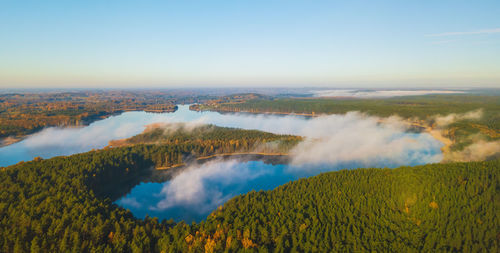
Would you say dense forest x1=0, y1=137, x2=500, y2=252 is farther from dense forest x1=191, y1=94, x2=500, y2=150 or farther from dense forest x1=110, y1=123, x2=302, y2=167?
dense forest x1=191, y1=94, x2=500, y2=150

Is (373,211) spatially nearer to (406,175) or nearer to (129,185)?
(406,175)

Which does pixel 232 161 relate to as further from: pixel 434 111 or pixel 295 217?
pixel 434 111

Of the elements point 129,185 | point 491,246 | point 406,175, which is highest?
point 406,175

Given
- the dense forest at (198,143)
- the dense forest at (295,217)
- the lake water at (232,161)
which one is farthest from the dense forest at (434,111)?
the dense forest at (198,143)

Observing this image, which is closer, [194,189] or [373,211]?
[373,211]

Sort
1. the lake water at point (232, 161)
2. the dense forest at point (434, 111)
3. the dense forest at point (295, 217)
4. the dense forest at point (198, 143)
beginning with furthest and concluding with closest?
the dense forest at point (434, 111)
the dense forest at point (198, 143)
the lake water at point (232, 161)
the dense forest at point (295, 217)

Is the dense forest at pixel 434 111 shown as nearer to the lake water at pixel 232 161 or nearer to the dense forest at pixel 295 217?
the lake water at pixel 232 161

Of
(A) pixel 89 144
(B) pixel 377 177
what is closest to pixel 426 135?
(B) pixel 377 177
